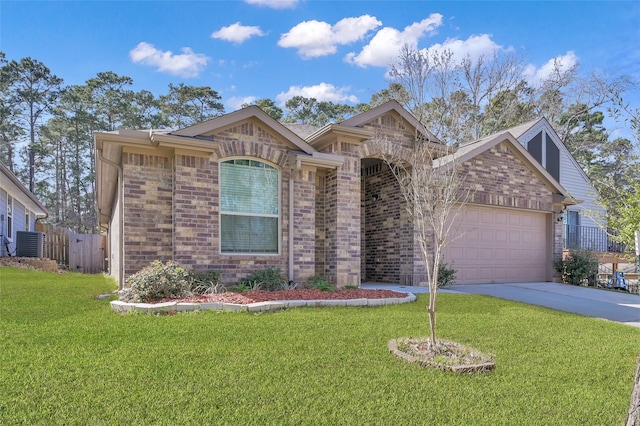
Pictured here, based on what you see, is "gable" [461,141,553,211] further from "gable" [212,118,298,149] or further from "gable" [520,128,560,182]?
"gable" [520,128,560,182]

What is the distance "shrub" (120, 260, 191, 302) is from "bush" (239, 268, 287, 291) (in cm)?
137

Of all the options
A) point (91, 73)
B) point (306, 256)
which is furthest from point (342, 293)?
point (91, 73)

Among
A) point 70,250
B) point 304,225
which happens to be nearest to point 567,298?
point 304,225

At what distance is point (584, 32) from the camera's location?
1182cm

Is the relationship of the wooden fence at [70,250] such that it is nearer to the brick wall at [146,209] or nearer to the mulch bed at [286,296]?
the brick wall at [146,209]

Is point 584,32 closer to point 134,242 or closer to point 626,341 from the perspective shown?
point 626,341

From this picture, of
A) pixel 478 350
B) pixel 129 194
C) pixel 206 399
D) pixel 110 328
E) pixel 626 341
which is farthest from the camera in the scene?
pixel 129 194

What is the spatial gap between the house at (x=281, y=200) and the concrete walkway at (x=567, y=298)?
0.96 m

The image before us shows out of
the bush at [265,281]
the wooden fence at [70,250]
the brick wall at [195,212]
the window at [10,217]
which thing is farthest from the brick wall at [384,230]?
the window at [10,217]

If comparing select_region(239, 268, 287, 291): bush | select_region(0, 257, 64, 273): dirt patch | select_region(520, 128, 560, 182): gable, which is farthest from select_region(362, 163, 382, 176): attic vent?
select_region(0, 257, 64, 273): dirt patch

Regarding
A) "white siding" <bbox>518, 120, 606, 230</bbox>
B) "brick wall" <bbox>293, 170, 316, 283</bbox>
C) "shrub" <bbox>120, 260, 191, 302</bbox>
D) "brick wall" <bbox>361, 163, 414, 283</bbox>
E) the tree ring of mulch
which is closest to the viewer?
the tree ring of mulch

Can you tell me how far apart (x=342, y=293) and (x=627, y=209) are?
15.7 feet

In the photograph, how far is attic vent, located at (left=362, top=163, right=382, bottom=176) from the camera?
12.0 m

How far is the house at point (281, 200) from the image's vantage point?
7934 millimetres
